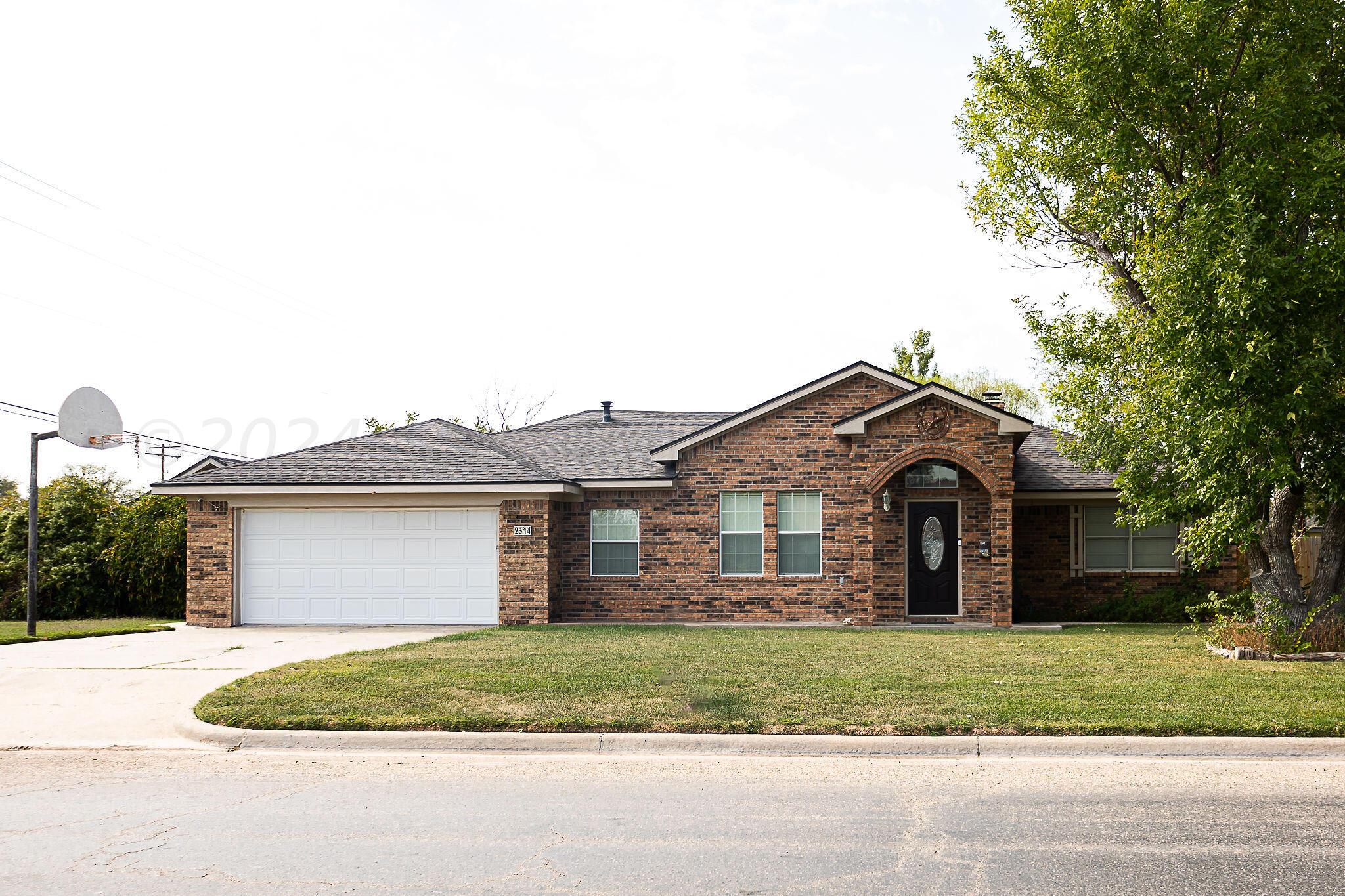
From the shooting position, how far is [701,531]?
67.8 ft

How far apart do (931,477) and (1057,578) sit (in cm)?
365

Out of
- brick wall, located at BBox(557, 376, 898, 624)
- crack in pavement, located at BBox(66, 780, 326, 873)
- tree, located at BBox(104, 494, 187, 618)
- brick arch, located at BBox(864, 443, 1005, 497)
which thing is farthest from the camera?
tree, located at BBox(104, 494, 187, 618)

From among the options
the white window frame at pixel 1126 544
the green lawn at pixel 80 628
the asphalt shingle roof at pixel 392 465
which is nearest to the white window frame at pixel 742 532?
the asphalt shingle roof at pixel 392 465

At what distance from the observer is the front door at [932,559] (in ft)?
66.0

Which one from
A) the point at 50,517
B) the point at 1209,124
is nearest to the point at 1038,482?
the point at 1209,124

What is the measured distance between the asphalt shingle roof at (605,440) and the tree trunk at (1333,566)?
10.9 m

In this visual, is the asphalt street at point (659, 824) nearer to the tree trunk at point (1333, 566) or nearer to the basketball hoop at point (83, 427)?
the tree trunk at point (1333, 566)

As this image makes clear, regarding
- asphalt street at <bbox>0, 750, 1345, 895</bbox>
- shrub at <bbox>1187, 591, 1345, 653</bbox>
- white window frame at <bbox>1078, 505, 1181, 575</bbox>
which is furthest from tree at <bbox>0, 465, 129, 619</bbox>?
shrub at <bbox>1187, 591, 1345, 653</bbox>

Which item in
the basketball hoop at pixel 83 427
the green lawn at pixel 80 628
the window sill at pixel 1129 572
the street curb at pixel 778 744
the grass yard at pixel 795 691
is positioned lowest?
the green lawn at pixel 80 628

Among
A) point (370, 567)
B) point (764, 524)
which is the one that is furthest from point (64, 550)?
point (764, 524)

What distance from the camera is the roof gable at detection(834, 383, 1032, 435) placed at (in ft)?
62.4

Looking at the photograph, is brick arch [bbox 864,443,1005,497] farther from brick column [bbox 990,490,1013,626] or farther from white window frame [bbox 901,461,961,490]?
white window frame [bbox 901,461,961,490]

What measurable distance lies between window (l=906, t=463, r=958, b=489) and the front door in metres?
0.31

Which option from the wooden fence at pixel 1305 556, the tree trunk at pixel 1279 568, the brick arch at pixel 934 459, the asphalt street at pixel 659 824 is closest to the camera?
the asphalt street at pixel 659 824
